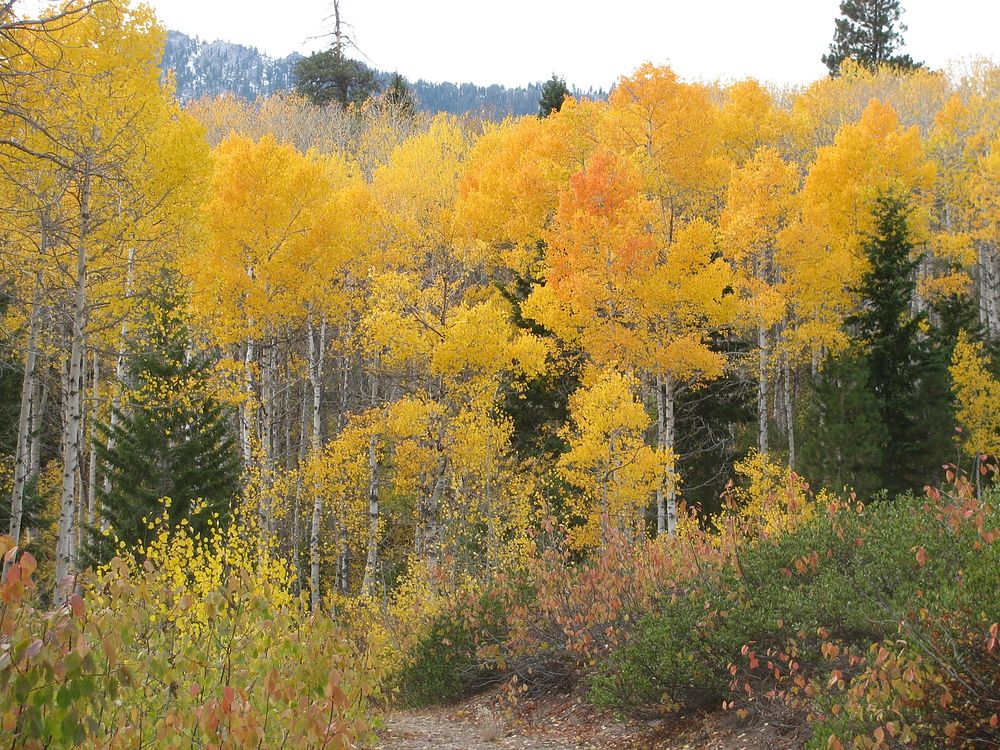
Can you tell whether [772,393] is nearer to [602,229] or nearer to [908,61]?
[602,229]

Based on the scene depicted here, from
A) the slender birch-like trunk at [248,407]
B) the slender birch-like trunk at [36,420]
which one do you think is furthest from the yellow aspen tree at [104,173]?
the slender birch-like trunk at [36,420]

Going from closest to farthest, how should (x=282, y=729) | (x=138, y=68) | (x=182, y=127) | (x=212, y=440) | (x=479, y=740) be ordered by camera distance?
(x=282, y=729), (x=479, y=740), (x=138, y=68), (x=182, y=127), (x=212, y=440)

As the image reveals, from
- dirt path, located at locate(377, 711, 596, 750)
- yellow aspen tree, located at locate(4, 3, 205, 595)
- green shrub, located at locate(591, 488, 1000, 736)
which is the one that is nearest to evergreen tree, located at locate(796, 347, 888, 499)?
dirt path, located at locate(377, 711, 596, 750)

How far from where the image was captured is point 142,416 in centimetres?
1430

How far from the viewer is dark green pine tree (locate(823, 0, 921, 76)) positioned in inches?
1374

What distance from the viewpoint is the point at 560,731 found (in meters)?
8.39

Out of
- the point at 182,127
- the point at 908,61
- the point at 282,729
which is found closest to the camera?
the point at 282,729

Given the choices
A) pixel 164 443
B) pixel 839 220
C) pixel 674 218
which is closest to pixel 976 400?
pixel 839 220

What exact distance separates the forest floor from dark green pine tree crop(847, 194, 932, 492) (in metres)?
11.7

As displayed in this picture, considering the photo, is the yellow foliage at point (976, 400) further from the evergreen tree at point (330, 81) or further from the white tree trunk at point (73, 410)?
the evergreen tree at point (330, 81)

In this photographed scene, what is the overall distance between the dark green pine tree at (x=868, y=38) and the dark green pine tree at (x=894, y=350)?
19.1 metres

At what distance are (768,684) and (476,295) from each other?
1786cm

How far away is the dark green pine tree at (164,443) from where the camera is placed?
45.9 ft

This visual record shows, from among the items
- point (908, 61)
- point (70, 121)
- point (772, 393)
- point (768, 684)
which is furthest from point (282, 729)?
point (908, 61)
